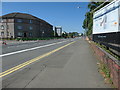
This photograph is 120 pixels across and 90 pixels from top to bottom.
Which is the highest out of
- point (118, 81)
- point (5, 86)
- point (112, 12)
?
point (112, 12)

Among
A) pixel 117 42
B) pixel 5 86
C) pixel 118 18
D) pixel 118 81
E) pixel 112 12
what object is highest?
pixel 112 12

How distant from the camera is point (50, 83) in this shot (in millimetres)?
4168

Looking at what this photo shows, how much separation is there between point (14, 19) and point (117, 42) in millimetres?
61087

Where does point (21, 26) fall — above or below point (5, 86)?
above

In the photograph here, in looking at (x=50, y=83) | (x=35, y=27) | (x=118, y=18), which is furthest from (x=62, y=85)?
(x=35, y=27)

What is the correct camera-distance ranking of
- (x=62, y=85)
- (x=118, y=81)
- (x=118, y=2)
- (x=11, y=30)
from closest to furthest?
1. (x=118, y=81)
2. (x=62, y=85)
3. (x=118, y=2)
4. (x=11, y=30)

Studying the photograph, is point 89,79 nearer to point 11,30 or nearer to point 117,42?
point 117,42

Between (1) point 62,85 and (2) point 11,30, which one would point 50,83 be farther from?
(2) point 11,30

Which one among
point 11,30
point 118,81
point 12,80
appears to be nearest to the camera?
point 118,81

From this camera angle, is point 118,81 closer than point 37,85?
Yes

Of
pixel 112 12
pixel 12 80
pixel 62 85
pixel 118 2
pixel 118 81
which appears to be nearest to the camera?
pixel 118 81

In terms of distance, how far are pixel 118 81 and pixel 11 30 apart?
61.6m

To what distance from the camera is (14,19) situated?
195ft

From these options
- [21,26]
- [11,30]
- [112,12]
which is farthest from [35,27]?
[112,12]
